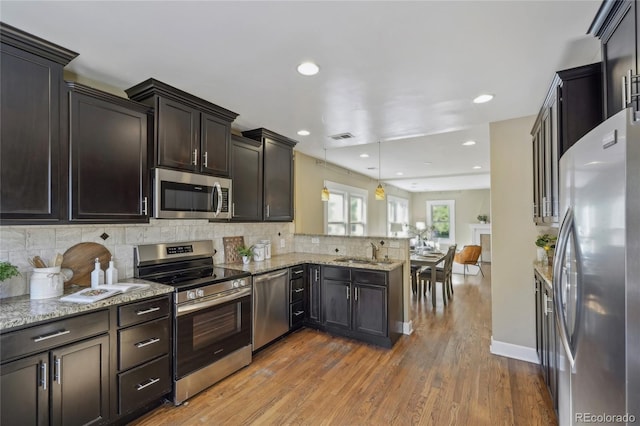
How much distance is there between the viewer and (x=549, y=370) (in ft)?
7.17

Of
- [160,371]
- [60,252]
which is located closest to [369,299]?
[160,371]

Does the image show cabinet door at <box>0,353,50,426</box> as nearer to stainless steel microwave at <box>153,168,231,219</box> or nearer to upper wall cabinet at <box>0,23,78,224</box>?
upper wall cabinet at <box>0,23,78,224</box>

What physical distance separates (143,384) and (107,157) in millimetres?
1681

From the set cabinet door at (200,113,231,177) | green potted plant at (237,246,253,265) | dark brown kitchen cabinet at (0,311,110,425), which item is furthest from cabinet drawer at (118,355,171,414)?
cabinet door at (200,113,231,177)

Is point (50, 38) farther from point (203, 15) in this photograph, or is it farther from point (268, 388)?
point (268, 388)

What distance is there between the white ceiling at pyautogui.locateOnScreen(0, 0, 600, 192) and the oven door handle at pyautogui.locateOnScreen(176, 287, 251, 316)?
1.81m

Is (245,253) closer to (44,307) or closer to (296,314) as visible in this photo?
(296,314)

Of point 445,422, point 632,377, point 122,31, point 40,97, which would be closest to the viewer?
point 632,377

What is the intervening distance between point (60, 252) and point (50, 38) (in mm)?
1450

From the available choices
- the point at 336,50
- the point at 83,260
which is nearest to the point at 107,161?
the point at 83,260

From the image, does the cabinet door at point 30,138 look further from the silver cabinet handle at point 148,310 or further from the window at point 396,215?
the window at point 396,215

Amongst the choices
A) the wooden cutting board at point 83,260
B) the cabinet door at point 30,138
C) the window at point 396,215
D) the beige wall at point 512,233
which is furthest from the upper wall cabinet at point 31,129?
Answer: the window at point 396,215

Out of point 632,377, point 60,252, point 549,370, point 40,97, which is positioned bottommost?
point 549,370

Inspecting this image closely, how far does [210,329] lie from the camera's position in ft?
8.35
